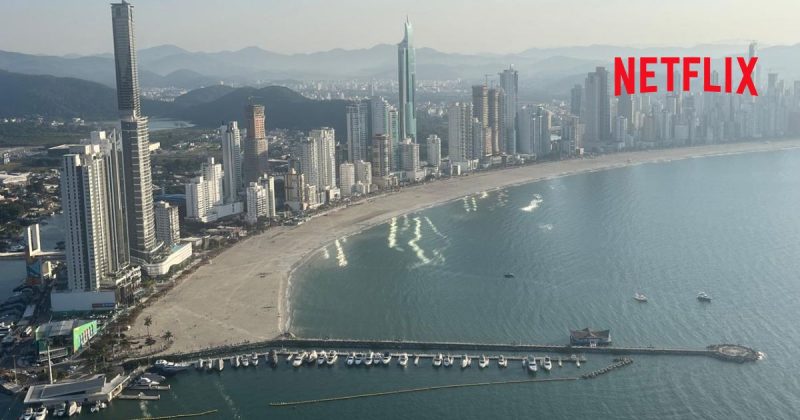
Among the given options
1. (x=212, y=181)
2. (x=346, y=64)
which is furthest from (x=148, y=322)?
(x=346, y=64)

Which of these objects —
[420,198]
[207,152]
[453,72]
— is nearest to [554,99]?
[207,152]

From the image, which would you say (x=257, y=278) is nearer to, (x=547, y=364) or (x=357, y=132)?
(x=547, y=364)

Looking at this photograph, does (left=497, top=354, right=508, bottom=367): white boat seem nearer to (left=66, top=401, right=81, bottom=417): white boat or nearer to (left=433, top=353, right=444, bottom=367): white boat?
(left=433, top=353, right=444, bottom=367): white boat

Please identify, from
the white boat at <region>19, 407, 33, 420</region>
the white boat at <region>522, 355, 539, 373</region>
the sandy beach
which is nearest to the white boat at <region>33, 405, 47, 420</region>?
the white boat at <region>19, 407, 33, 420</region>

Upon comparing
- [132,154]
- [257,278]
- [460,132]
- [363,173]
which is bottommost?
[257,278]

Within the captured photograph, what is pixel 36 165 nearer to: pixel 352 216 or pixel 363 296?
pixel 352 216

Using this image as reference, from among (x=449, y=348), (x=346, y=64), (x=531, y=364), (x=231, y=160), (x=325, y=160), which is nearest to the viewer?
(x=531, y=364)
